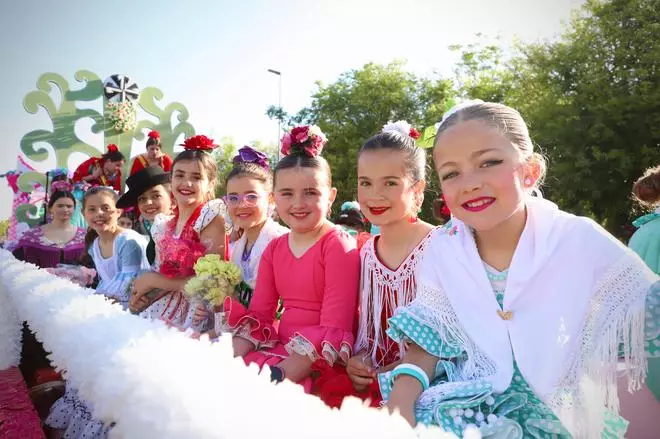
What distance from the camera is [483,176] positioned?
1702mm

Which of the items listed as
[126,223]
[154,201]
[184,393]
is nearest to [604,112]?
[126,223]

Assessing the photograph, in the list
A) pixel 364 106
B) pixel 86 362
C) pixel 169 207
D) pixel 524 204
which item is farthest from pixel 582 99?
pixel 86 362

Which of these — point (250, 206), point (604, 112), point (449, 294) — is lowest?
point (449, 294)

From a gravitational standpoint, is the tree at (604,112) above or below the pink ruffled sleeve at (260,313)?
above

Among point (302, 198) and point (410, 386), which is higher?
point (302, 198)

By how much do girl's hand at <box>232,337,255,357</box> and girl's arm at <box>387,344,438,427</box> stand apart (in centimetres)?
102

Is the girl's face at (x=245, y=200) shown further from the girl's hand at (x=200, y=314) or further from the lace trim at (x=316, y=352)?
the lace trim at (x=316, y=352)

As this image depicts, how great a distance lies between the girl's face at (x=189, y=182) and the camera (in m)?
3.71

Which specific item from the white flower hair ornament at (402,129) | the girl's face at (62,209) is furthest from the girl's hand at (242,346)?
the girl's face at (62,209)

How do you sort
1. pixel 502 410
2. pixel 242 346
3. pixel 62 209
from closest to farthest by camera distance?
pixel 502 410 → pixel 242 346 → pixel 62 209

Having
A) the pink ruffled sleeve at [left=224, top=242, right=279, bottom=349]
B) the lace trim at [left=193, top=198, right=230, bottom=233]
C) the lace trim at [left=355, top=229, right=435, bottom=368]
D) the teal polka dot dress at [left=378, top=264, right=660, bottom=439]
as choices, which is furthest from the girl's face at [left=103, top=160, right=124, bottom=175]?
the teal polka dot dress at [left=378, top=264, right=660, bottom=439]

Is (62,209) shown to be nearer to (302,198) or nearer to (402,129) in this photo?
(302,198)

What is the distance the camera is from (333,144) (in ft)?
73.5

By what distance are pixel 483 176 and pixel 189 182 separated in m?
2.56
